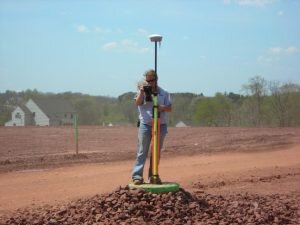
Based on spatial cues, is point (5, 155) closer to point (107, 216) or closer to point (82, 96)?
point (107, 216)

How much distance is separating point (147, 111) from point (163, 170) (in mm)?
6088

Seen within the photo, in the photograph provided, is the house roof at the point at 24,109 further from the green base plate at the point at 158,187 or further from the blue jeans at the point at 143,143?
the green base plate at the point at 158,187

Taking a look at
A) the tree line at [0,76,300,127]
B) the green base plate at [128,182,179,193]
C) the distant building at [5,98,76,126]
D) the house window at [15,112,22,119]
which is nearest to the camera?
the green base plate at [128,182,179,193]

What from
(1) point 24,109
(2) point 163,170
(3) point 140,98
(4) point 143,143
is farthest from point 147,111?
(1) point 24,109

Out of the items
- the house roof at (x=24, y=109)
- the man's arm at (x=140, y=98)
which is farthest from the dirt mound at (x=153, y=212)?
the house roof at (x=24, y=109)

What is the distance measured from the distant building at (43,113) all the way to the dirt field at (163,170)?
55.2m

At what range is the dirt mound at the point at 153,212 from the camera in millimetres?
6859

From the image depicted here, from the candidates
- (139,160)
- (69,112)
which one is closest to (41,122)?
(69,112)

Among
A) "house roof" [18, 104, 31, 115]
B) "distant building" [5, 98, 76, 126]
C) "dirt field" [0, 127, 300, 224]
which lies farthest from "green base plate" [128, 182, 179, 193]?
"house roof" [18, 104, 31, 115]

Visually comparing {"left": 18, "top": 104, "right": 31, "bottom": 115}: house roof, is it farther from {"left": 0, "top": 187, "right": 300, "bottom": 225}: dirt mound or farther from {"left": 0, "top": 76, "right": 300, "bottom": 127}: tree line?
{"left": 0, "top": 187, "right": 300, "bottom": 225}: dirt mound

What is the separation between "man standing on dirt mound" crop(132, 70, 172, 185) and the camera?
308 inches

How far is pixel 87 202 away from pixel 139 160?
1049mm

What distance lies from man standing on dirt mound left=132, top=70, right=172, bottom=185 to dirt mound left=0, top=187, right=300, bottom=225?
58 cm

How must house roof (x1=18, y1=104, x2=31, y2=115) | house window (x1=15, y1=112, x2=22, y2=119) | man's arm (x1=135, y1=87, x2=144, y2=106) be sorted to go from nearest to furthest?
man's arm (x1=135, y1=87, x2=144, y2=106), house window (x1=15, y1=112, x2=22, y2=119), house roof (x1=18, y1=104, x2=31, y2=115)
